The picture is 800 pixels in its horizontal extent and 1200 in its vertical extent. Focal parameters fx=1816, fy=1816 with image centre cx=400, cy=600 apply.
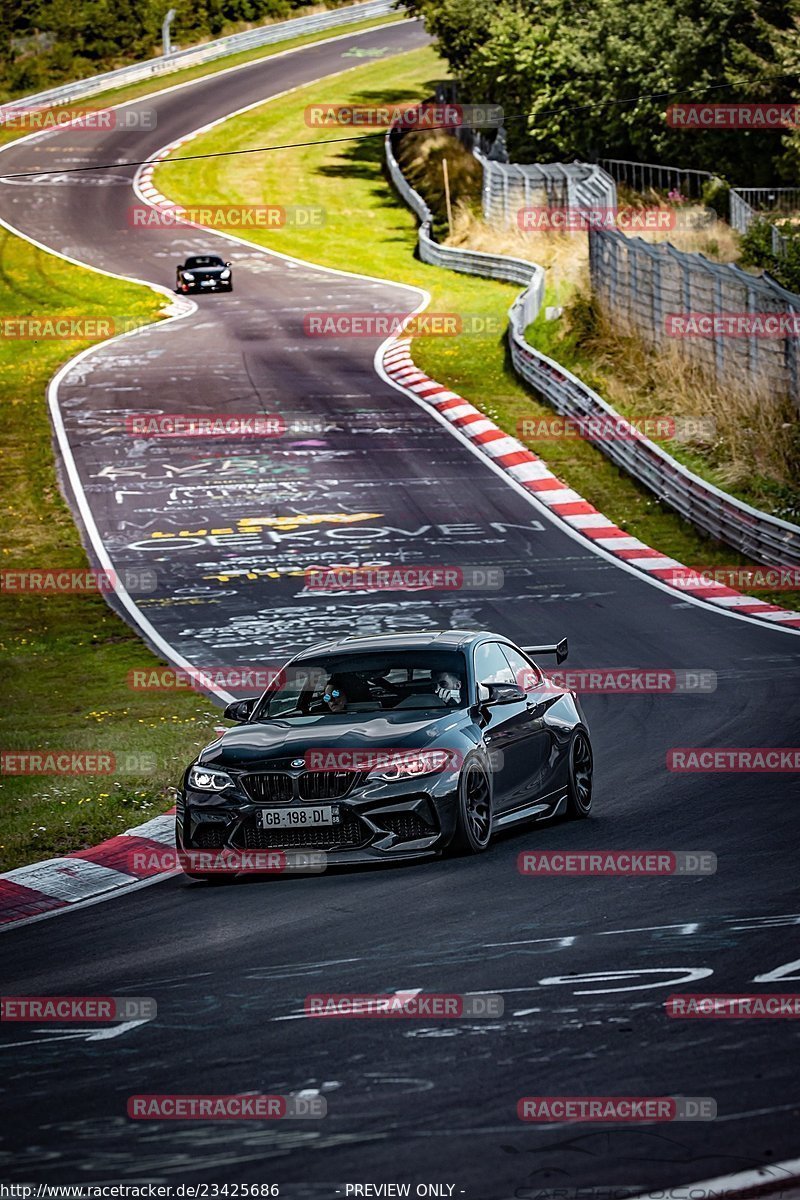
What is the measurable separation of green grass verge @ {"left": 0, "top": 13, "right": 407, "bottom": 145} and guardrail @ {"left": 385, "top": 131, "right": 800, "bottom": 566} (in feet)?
147

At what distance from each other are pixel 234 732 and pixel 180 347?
33060 mm

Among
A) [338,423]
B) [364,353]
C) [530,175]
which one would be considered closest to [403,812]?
[338,423]

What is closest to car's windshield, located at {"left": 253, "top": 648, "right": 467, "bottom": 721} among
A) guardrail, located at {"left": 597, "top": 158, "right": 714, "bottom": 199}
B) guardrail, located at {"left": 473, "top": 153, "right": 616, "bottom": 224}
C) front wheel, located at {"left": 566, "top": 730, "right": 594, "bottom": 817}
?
front wheel, located at {"left": 566, "top": 730, "right": 594, "bottom": 817}

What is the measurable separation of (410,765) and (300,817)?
2.44ft

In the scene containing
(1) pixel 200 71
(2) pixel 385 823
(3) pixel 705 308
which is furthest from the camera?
(1) pixel 200 71

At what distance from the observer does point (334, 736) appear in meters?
11.3

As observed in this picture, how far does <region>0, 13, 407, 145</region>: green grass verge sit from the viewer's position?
8406 cm

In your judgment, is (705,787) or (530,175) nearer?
(705,787)

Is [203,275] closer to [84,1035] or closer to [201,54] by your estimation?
[84,1035]

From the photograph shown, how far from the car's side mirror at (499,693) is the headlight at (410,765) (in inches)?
38.2

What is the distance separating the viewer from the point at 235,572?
2603cm

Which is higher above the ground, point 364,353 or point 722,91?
point 722,91

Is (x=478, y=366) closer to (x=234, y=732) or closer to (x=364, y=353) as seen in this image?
(x=364, y=353)

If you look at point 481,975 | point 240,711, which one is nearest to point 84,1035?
point 481,975
